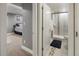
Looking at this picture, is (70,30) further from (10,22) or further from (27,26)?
(10,22)

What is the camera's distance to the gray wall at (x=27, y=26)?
1816 mm

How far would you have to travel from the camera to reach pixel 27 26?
1.90 meters

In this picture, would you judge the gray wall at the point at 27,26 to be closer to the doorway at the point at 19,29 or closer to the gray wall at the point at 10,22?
the doorway at the point at 19,29

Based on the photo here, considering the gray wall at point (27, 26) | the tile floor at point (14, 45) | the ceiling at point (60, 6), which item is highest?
the ceiling at point (60, 6)

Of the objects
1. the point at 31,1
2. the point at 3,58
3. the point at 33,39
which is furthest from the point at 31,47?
the point at 31,1

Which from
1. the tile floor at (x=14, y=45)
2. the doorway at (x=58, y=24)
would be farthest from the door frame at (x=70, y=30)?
the tile floor at (x=14, y=45)

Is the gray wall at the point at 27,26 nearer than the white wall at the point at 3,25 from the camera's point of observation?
No

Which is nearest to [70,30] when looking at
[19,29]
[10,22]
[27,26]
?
[27,26]

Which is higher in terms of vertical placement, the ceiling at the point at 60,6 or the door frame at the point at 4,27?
the ceiling at the point at 60,6

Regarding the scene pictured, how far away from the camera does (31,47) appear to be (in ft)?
6.31

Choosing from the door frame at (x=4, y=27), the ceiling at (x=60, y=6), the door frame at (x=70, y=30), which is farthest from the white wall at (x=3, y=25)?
the ceiling at (x=60, y=6)

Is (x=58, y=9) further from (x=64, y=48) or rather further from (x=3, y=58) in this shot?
(x=3, y=58)

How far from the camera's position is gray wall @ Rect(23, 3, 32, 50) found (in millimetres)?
1816

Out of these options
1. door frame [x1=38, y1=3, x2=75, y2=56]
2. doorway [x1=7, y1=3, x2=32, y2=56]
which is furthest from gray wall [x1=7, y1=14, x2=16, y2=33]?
door frame [x1=38, y1=3, x2=75, y2=56]
